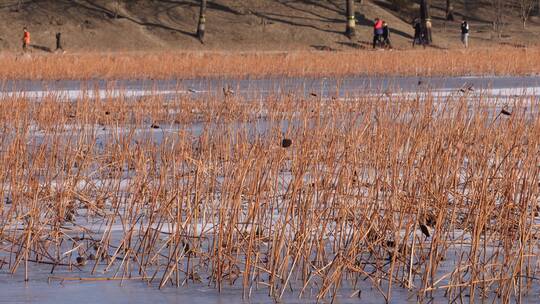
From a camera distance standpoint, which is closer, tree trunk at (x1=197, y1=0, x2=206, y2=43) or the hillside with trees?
the hillside with trees

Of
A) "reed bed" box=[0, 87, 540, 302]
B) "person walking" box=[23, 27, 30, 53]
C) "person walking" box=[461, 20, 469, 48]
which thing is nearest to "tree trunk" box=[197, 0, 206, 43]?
"person walking" box=[23, 27, 30, 53]

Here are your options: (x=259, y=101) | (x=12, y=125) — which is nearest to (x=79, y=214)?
(x=12, y=125)

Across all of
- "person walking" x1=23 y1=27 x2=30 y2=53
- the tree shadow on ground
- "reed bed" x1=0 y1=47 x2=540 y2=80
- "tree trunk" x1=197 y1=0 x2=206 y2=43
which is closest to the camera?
"reed bed" x1=0 y1=47 x2=540 y2=80

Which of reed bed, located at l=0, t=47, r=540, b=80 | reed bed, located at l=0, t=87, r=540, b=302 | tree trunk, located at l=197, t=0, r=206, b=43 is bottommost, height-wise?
reed bed, located at l=0, t=87, r=540, b=302

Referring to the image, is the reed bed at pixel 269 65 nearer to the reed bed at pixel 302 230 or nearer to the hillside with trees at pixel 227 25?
the hillside with trees at pixel 227 25

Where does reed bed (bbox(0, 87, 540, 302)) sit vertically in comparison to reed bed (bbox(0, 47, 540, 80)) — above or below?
below

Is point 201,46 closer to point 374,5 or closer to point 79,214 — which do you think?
point 374,5

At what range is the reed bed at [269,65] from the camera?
24.7 meters

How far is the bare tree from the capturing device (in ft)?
176

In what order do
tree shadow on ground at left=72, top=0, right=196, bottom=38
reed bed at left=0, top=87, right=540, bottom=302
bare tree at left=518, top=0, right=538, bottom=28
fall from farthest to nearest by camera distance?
bare tree at left=518, top=0, right=538, bottom=28, tree shadow on ground at left=72, top=0, right=196, bottom=38, reed bed at left=0, top=87, right=540, bottom=302

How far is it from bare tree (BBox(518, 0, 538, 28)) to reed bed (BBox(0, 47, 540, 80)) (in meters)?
22.1

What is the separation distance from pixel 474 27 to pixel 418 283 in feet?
168

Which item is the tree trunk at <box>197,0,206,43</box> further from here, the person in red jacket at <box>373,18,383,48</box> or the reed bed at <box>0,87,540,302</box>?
the reed bed at <box>0,87,540,302</box>

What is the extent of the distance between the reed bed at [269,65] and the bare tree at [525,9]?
72.6ft
